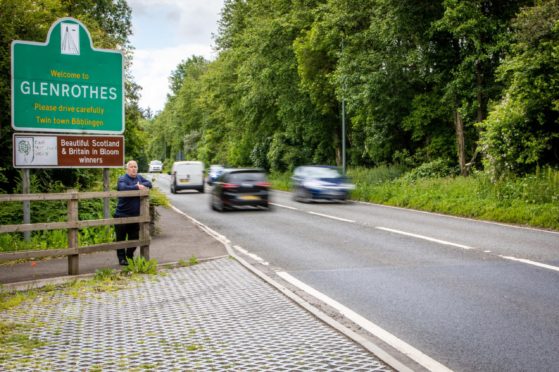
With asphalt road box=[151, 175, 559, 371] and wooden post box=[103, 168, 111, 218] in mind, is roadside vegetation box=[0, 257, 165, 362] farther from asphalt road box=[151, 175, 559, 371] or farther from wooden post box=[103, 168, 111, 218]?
wooden post box=[103, 168, 111, 218]

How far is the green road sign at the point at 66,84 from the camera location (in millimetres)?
11297

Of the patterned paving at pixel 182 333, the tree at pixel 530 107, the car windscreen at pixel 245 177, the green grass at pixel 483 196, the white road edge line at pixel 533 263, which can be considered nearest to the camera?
the patterned paving at pixel 182 333

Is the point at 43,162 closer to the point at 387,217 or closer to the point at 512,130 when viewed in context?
the point at 387,217

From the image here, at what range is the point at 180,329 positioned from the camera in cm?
587

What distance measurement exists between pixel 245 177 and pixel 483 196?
867 cm

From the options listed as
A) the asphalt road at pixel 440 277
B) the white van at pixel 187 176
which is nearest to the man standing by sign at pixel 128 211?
the asphalt road at pixel 440 277

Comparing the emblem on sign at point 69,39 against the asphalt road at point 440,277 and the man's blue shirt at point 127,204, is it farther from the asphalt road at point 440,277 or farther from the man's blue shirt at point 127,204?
the asphalt road at point 440,277

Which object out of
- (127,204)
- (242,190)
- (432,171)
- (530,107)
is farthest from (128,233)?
(432,171)

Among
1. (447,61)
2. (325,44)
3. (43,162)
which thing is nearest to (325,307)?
(43,162)

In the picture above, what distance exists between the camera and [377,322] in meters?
6.28

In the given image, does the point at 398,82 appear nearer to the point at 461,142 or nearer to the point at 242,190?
the point at 461,142

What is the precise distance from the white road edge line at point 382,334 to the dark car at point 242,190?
1395cm

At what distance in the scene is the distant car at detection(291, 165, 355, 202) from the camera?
84.9ft

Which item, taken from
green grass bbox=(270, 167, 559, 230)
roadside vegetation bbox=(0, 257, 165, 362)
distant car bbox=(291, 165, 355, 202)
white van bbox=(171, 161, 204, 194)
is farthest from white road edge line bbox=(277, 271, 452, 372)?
white van bbox=(171, 161, 204, 194)
